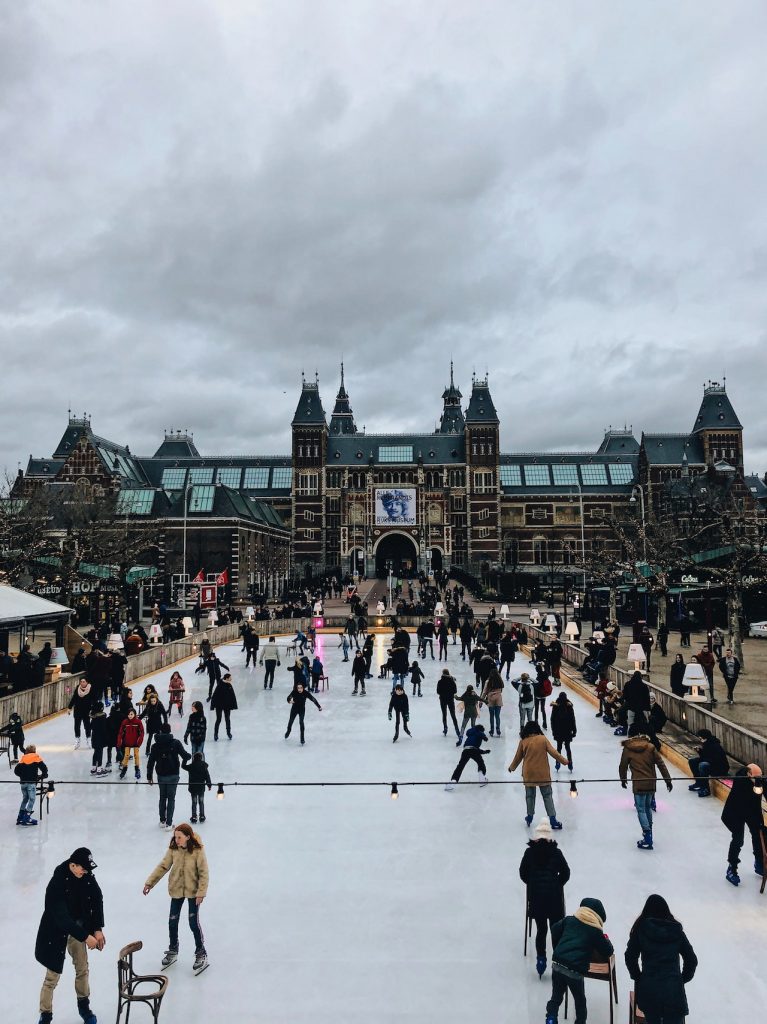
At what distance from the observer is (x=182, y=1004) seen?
18.9 ft

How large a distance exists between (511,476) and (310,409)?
26.7 meters

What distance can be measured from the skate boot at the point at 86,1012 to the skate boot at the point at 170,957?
2.70 feet

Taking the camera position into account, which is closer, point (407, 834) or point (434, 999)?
point (434, 999)

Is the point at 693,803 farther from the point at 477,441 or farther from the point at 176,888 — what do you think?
the point at 477,441

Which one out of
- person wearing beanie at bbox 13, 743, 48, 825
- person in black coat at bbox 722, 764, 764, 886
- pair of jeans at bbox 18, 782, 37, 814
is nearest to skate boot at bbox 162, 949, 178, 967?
person wearing beanie at bbox 13, 743, 48, 825

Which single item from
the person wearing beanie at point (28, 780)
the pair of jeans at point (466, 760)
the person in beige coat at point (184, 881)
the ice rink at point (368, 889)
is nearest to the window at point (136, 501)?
the ice rink at point (368, 889)

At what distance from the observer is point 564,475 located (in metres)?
88.8

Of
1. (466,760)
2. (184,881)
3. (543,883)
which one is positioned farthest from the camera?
(466,760)

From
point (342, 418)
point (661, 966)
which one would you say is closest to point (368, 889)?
point (661, 966)

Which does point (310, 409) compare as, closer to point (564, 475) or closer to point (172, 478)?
point (172, 478)

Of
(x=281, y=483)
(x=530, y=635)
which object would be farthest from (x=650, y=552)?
(x=281, y=483)

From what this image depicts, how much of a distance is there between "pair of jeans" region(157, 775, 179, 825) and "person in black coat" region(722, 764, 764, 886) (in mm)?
6801

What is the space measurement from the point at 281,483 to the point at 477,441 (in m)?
25.7

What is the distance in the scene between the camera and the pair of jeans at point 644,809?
886 centimetres
